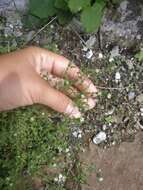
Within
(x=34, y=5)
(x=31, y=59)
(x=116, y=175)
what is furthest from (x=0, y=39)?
(x=116, y=175)

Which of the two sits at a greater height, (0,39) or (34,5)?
(34,5)

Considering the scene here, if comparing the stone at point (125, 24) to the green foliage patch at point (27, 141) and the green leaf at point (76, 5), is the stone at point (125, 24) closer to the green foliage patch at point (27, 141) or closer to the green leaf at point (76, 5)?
the green leaf at point (76, 5)

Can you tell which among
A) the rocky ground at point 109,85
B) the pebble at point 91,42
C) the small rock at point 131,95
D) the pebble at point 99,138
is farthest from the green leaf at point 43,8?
the pebble at point 99,138

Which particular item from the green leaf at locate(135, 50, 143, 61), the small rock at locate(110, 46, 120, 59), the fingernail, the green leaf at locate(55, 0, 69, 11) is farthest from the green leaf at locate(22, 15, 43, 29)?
the fingernail

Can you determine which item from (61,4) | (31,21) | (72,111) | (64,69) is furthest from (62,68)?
(31,21)

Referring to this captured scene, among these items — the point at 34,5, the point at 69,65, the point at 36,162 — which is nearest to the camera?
the point at 69,65

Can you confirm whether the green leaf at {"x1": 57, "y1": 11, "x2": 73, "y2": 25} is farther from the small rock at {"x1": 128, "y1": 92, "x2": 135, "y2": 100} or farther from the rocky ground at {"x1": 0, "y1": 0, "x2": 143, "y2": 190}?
the small rock at {"x1": 128, "y1": 92, "x2": 135, "y2": 100}

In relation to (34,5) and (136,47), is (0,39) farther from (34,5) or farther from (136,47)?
(136,47)
